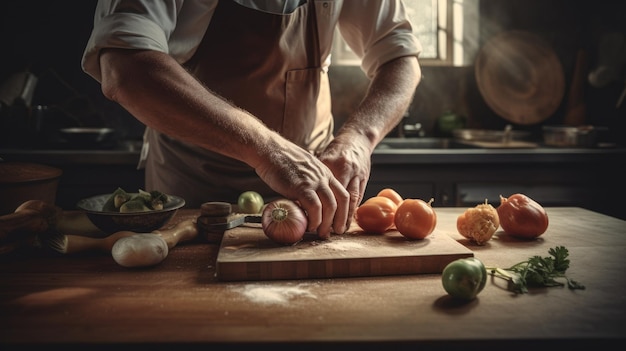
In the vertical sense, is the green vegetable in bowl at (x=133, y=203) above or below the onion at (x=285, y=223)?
above

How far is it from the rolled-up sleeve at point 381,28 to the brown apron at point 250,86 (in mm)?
202

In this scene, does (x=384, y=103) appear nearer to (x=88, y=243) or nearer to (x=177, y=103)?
(x=177, y=103)

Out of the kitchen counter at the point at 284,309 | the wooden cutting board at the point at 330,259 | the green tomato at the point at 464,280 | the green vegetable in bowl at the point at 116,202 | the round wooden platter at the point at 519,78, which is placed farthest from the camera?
the round wooden platter at the point at 519,78

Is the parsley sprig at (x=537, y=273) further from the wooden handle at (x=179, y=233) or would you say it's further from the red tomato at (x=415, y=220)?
the wooden handle at (x=179, y=233)

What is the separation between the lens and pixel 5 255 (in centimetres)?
116

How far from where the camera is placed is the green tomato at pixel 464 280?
35.5 inches

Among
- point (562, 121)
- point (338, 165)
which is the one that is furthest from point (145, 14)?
point (562, 121)

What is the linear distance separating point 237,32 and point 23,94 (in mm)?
2057

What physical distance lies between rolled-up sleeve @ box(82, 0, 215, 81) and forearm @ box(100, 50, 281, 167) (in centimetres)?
3

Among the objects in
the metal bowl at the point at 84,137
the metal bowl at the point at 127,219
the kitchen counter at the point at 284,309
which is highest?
the metal bowl at the point at 84,137

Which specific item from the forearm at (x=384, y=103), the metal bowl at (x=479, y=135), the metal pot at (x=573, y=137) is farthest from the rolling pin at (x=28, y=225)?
the metal pot at (x=573, y=137)

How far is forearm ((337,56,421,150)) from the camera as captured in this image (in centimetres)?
161

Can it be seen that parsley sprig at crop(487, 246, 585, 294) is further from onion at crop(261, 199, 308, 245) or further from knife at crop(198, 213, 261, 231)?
knife at crop(198, 213, 261, 231)

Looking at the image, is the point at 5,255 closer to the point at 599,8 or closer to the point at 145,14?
the point at 145,14
